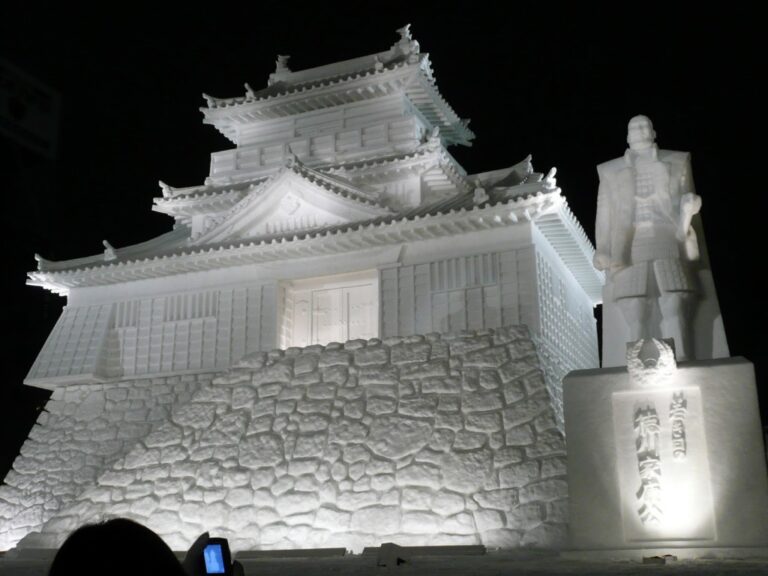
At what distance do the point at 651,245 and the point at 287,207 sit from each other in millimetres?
10968

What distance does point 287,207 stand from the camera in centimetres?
1794

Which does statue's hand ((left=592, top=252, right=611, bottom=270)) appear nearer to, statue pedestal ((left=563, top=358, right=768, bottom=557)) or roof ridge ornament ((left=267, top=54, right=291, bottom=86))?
statue pedestal ((left=563, top=358, right=768, bottom=557))

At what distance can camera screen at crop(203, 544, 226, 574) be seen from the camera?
3008mm

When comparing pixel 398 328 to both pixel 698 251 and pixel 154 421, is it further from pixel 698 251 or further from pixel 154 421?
pixel 698 251

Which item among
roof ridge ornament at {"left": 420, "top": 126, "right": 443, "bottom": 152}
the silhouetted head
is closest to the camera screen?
the silhouetted head

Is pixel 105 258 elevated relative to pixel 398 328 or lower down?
elevated

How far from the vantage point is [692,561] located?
22.2 ft

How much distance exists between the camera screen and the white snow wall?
23.9ft

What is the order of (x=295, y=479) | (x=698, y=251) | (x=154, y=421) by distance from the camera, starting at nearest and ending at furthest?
(x=698, y=251)
(x=295, y=479)
(x=154, y=421)

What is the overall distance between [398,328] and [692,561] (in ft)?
31.3

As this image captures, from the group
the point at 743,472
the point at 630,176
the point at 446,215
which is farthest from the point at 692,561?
the point at 446,215

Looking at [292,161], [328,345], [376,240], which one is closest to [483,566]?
[328,345]

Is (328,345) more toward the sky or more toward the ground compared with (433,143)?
more toward the ground

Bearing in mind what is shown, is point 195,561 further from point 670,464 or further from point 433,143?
point 433,143
